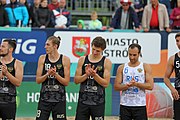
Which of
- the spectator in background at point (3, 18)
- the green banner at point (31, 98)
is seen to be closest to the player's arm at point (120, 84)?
the green banner at point (31, 98)

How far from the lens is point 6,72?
7.21 metres

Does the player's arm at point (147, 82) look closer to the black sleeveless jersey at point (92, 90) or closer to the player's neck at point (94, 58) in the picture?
the black sleeveless jersey at point (92, 90)

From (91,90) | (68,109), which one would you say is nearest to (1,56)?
(91,90)

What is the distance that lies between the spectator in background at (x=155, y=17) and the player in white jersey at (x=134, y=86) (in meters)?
5.33

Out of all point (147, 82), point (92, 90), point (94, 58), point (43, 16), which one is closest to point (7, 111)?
point (92, 90)

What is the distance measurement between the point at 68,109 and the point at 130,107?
13.2ft

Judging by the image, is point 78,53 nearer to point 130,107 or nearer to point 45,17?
point 45,17

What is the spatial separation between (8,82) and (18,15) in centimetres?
565

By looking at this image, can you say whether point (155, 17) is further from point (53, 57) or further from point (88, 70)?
point (88, 70)

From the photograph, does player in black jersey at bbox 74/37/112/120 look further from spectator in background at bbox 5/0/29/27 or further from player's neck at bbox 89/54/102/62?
spectator in background at bbox 5/0/29/27

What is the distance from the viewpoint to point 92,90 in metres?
7.42

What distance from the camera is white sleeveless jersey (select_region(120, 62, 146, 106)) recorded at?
7.44 meters

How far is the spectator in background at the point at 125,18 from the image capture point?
12.6 metres

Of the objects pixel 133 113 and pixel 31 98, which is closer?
pixel 133 113
